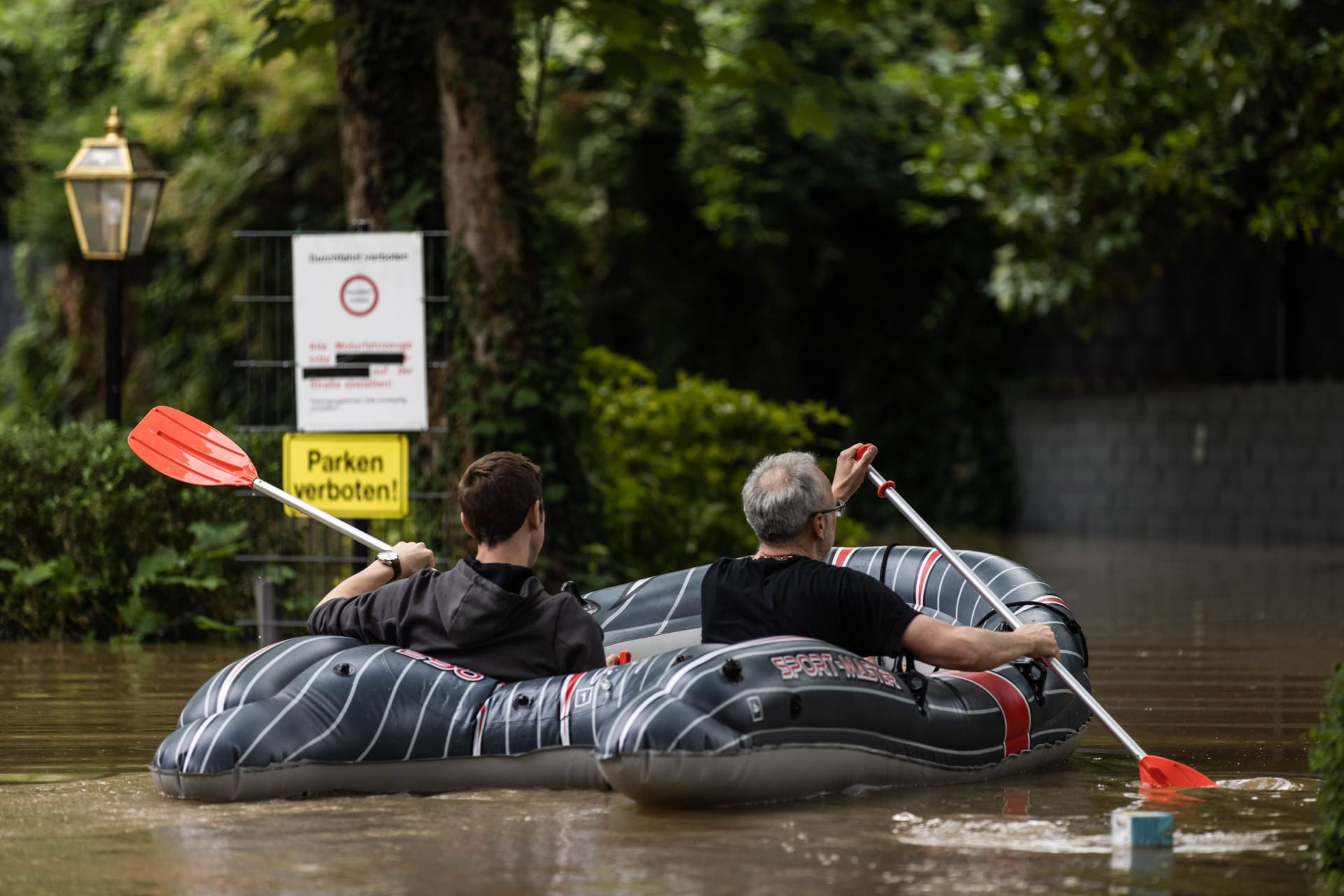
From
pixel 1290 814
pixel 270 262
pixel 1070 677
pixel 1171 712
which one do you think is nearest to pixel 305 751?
pixel 1070 677

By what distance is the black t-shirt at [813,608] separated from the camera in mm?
4758

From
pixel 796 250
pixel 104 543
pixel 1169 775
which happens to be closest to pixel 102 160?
pixel 104 543

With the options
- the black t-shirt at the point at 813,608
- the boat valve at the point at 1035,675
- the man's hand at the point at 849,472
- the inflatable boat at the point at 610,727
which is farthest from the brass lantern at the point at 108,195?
the boat valve at the point at 1035,675

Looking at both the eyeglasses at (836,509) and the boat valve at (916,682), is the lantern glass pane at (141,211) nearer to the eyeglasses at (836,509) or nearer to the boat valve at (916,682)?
the eyeglasses at (836,509)

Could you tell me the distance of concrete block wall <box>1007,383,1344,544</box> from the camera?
1541 centimetres

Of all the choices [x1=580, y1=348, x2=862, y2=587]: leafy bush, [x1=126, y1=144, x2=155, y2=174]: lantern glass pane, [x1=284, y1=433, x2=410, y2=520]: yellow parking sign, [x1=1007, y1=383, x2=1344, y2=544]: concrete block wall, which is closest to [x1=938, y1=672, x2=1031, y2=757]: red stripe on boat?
[x1=284, y1=433, x2=410, y2=520]: yellow parking sign

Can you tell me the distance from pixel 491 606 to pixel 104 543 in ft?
13.6

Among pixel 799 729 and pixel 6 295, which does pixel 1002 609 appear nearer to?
pixel 799 729

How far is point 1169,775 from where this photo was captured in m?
4.74

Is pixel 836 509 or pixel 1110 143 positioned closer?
pixel 836 509

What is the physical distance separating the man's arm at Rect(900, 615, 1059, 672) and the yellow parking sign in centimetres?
340

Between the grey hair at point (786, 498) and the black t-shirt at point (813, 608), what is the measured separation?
3.3 inches

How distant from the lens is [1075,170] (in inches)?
561

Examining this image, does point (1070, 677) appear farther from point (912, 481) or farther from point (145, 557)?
point (912, 481)
